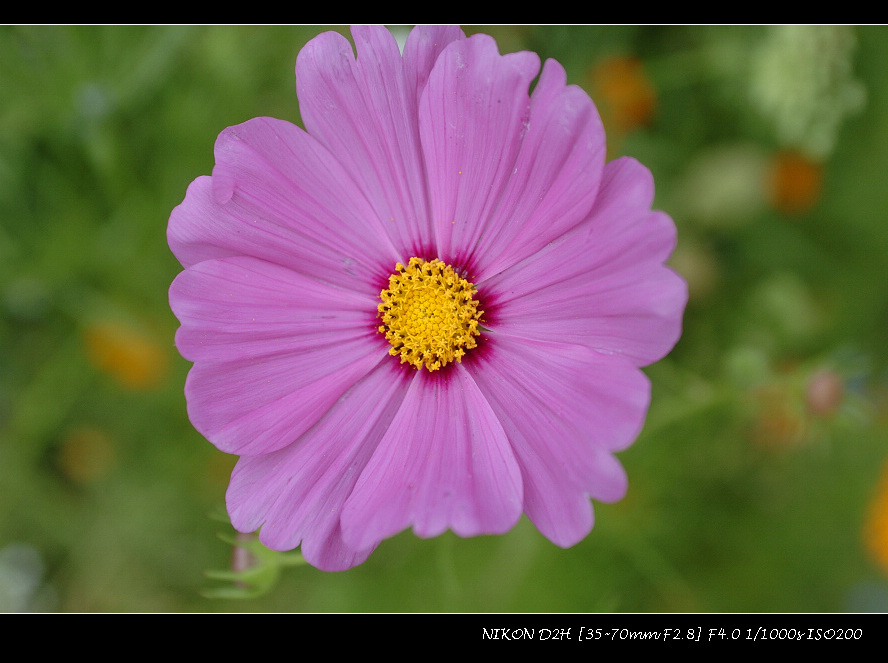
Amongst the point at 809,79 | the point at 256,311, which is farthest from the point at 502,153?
the point at 809,79

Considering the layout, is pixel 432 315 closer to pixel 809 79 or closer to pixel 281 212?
pixel 281 212

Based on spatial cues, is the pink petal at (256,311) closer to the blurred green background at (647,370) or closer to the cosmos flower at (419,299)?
the cosmos flower at (419,299)

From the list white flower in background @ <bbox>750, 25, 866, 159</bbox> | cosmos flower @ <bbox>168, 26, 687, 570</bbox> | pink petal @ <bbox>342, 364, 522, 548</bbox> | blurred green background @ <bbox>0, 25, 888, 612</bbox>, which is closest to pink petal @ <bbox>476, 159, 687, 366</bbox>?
cosmos flower @ <bbox>168, 26, 687, 570</bbox>

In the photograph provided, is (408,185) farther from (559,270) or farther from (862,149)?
(862,149)

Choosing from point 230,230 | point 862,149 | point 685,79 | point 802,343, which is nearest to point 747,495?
point 802,343

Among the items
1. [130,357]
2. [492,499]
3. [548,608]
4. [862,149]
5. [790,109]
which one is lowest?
[548,608]

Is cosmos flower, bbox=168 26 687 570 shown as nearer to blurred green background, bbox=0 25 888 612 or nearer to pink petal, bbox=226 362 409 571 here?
pink petal, bbox=226 362 409 571
